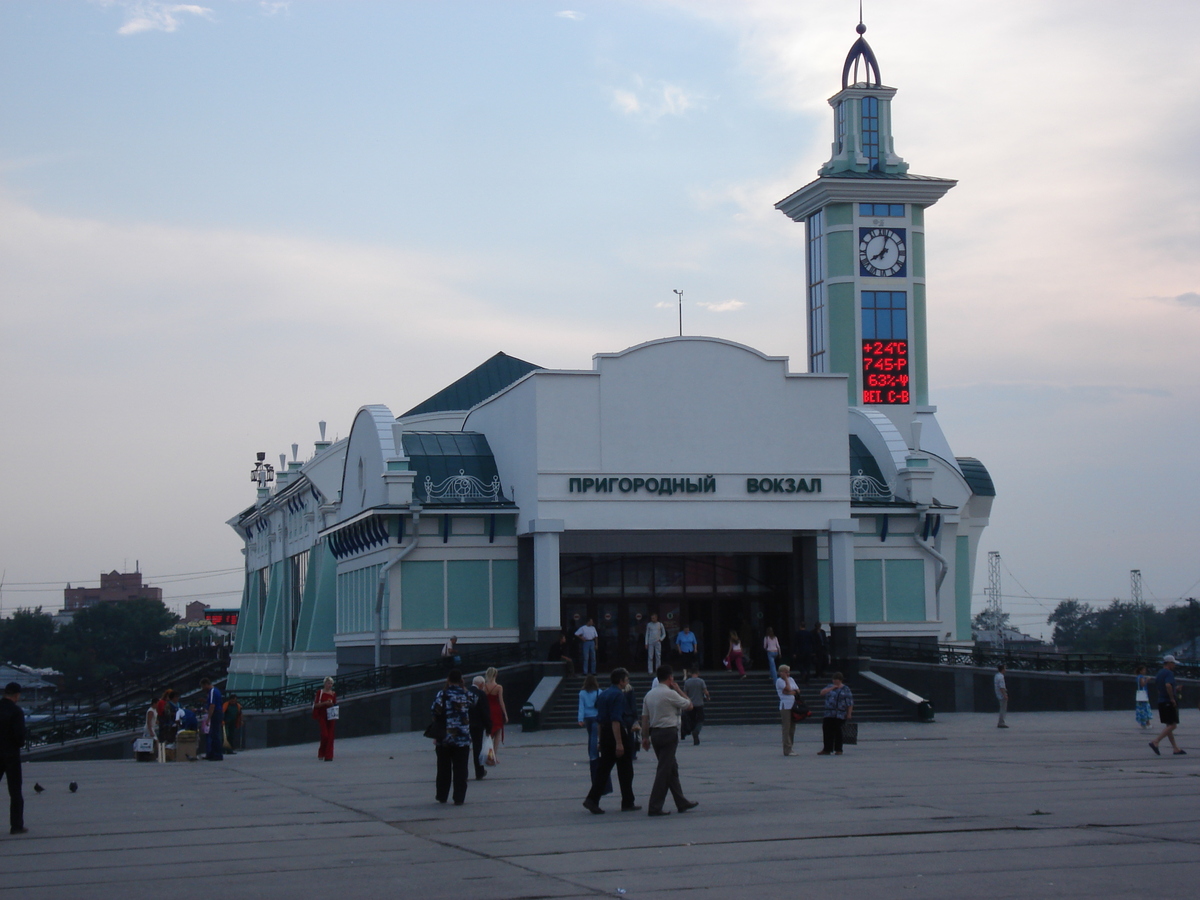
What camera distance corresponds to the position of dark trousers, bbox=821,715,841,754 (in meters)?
23.2

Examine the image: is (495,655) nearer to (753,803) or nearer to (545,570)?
(545,570)

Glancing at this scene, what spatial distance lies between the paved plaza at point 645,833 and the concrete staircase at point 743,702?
10.3 meters

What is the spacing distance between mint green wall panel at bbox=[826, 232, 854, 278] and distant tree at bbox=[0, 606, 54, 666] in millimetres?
114671

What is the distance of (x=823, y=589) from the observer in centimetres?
3959

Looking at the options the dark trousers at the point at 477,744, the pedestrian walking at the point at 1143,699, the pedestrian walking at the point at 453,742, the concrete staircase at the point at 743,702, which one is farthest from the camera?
the concrete staircase at the point at 743,702

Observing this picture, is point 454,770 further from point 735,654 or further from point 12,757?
point 735,654

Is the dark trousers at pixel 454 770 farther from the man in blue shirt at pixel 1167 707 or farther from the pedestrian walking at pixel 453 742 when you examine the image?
the man in blue shirt at pixel 1167 707

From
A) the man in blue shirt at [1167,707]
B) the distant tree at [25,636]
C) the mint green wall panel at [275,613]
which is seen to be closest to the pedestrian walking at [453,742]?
the man in blue shirt at [1167,707]

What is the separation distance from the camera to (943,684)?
3653 cm

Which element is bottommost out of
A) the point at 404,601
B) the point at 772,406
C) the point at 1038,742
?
the point at 1038,742

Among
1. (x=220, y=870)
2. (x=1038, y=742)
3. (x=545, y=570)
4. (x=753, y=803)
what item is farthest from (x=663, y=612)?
(x=220, y=870)

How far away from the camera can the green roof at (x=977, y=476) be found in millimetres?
53325

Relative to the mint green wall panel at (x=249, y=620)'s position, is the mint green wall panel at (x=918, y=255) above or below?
above

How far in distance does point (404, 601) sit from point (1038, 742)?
1783 cm
